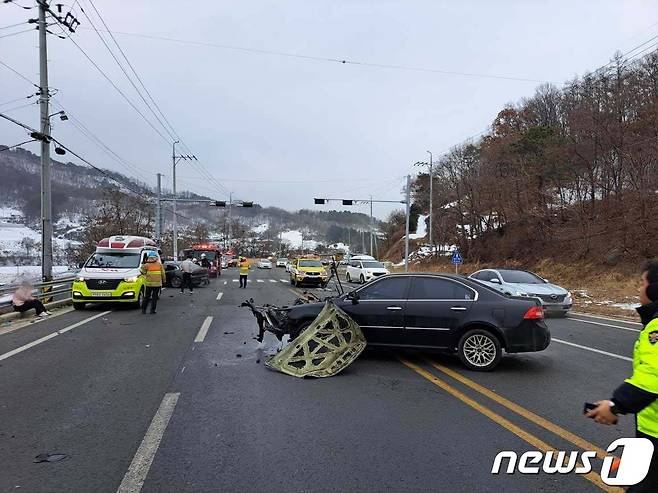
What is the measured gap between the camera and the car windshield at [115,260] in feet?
53.4

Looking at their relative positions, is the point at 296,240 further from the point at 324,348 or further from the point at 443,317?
the point at 324,348

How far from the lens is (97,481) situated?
3840 millimetres

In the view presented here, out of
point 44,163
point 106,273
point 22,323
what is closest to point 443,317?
point 22,323

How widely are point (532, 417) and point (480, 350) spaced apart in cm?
217

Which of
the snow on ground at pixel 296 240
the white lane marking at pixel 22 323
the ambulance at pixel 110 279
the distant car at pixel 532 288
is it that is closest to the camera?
the white lane marking at pixel 22 323

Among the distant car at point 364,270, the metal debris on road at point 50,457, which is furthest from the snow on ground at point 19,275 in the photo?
the distant car at point 364,270

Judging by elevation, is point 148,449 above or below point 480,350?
below

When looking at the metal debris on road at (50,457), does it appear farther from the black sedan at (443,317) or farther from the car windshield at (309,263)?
the car windshield at (309,263)

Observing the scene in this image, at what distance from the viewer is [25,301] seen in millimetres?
13680

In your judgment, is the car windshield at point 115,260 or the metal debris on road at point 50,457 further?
the car windshield at point 115,260

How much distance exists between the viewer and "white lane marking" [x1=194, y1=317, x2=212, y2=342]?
10352mm

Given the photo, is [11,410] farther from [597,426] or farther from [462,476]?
[597,426]

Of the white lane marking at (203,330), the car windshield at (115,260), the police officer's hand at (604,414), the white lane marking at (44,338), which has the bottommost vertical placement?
the white lane marking at (203,330)

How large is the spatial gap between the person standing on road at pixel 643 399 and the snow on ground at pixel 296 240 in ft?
384
